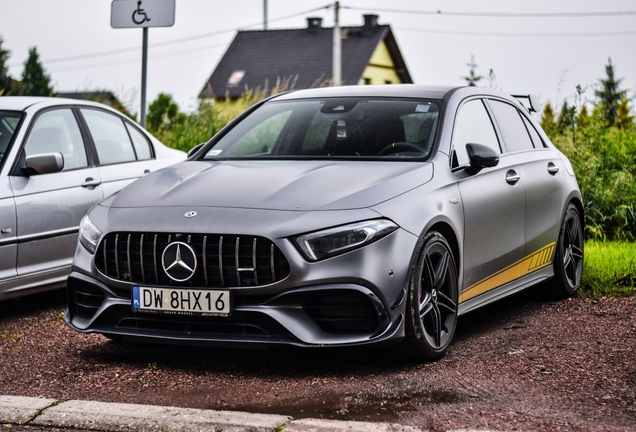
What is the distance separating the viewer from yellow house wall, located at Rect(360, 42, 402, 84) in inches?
2189

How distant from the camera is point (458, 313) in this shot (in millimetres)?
5789

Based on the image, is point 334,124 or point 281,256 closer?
point 281,256

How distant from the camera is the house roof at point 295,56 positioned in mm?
54875

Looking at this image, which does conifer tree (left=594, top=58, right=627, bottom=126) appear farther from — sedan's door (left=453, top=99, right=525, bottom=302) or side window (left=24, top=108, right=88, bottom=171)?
Result: side window (left=24, top=108, right=88, bottom=171)

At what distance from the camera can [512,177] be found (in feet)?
21.6

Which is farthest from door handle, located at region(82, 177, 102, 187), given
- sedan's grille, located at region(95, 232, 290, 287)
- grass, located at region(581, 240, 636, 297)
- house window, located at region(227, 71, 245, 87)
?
house window, located at region(227, 71, 245, 87)

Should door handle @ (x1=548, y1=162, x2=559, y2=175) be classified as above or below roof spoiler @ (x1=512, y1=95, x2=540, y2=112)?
below

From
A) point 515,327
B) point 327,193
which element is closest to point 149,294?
point 327,193

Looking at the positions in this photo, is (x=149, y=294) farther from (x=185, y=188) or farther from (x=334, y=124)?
(x=334, y=124)

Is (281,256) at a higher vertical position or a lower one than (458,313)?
higher

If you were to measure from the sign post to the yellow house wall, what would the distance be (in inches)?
1702

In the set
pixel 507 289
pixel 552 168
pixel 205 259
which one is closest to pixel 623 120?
pixel 552 168

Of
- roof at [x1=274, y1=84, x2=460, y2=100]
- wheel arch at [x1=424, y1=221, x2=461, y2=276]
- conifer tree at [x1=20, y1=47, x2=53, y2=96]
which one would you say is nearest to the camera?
wheel arch at [x1=424, y1=221, x2=461, y2=276]

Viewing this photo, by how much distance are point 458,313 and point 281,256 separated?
1.39 meters
